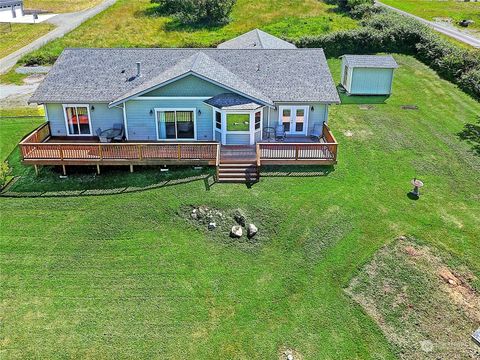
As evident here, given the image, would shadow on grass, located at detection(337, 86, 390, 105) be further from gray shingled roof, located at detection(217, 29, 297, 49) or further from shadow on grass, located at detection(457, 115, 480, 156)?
shadow on grass, located at detection(457, 115, 480, 156)

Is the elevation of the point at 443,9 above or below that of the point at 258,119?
below

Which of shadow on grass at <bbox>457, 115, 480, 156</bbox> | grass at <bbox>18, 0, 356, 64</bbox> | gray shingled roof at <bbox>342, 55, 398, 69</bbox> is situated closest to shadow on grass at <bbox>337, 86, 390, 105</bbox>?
gray shingled roof at <bbox>342, 55, 398, 69</bbox>

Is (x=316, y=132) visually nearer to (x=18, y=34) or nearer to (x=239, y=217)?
(x=239, y=217)

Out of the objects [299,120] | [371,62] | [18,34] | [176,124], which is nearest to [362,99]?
[371,62]

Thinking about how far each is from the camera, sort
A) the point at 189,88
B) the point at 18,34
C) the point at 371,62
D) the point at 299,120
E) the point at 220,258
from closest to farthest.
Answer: the point at 220,258 → the point at 189,88 → the point at 299,120 → the point at 371,62 → the point at 18,34

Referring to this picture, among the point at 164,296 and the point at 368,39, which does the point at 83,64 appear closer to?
the point at 164,296

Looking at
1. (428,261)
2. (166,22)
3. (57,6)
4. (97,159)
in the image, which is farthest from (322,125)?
(57,6)

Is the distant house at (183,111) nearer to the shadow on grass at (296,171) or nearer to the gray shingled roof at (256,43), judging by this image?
the shadow on grass at (296,171)
